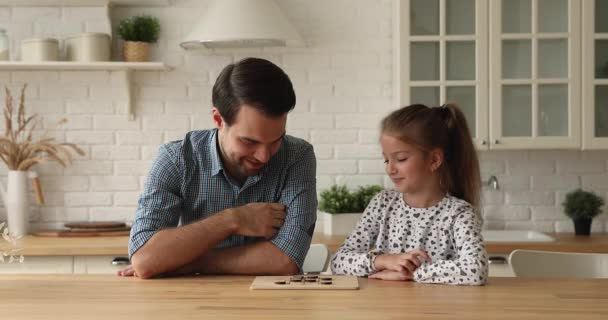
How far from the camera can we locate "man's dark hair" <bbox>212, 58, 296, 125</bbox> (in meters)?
2.39

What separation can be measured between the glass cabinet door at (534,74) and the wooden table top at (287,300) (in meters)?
1.91

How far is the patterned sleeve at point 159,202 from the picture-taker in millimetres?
2525

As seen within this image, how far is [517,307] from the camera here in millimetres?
1913

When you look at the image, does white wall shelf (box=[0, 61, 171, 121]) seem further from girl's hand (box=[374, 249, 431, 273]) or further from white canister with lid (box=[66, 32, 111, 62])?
girl's hand (box=[374, 249, 431, 273])

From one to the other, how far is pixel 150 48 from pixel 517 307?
9.95ft

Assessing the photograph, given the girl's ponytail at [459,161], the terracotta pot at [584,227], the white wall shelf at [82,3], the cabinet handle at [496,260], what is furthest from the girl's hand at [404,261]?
the white wall shelf at [82,3]

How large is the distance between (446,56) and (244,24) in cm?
99

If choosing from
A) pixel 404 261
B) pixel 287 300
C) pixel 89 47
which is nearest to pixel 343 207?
pixel 89 47

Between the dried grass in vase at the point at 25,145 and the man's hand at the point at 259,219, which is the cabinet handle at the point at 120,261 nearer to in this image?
the dried grass in vase at the point at 25,145

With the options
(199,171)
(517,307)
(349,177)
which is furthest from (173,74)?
(517,307)

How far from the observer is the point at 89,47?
4.31 metres

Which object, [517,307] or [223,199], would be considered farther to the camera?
[223,199]

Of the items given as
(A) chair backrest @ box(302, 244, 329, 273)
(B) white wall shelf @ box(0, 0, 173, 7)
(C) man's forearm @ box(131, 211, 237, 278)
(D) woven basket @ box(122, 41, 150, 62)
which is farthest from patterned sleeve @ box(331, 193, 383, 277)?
(B) white wall shelf @ box(0, 0, 173, 7)

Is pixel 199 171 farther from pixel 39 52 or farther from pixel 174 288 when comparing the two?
pixel 39 52
